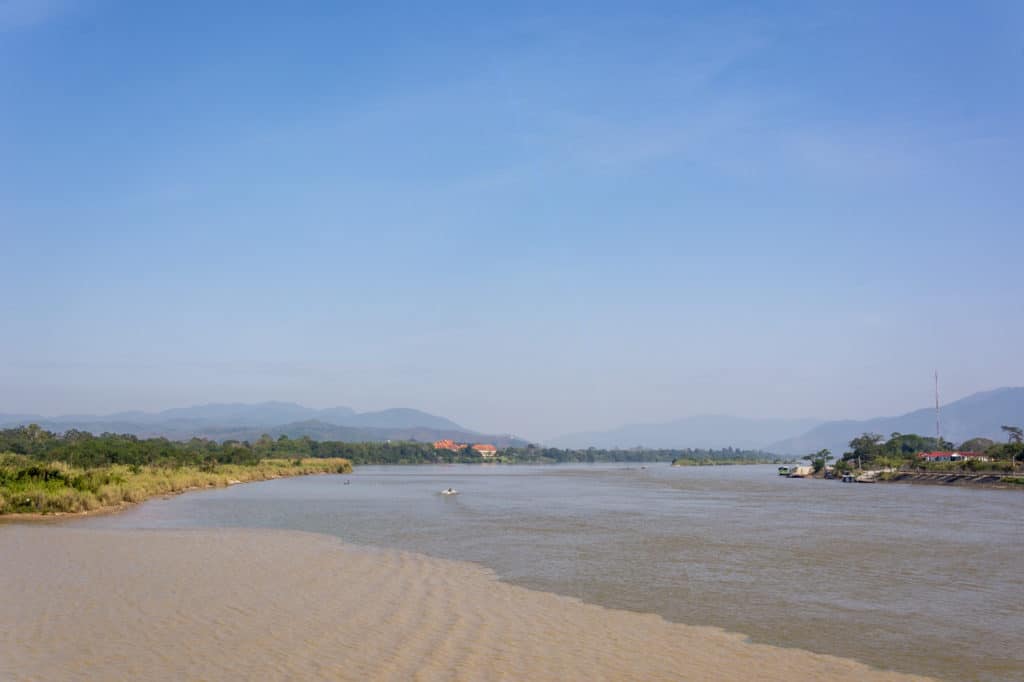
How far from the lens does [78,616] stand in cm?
1204

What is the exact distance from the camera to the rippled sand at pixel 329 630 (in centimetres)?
944

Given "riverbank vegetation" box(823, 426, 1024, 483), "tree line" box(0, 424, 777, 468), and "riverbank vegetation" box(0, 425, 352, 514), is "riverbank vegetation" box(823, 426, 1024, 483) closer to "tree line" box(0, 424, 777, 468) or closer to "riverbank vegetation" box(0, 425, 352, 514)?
"riverbank vegetation" box(0, 425, 352, 514)

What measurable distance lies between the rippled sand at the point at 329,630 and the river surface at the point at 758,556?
48.8 inches

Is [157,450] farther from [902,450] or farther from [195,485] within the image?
[902,450]

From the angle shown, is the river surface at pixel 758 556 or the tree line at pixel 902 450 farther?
the tree line at pixel 902 450

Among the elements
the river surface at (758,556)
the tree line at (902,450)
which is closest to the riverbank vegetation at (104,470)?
the river surface at (758,556)

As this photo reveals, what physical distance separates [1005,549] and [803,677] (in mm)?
16847

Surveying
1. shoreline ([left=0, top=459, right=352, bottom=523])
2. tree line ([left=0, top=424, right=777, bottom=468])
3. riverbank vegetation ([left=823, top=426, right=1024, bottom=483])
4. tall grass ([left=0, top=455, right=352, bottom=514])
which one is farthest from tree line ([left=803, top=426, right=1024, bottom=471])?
tree line ([left=0, top=424, right=777, bottom=468])

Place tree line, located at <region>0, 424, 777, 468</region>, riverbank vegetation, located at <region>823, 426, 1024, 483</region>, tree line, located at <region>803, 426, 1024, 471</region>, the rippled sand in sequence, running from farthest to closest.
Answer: tree line, located at <region>803, 426, 1024, 471</region> → riverbank vegetation, located at <region>823, 426, 1024, 483</region> → tree line, located at <region>0, 424, 777, 468</region> → the rippled sand

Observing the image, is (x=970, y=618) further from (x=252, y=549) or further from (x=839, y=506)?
(x=839, y=506)

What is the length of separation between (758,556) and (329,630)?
1283 centimetres

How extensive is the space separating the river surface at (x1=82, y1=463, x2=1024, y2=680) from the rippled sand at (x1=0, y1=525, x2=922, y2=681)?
1.24 m

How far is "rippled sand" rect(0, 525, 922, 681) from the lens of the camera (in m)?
9.44

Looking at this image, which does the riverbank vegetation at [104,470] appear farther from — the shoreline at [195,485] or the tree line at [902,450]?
the tree line at [902,450]
